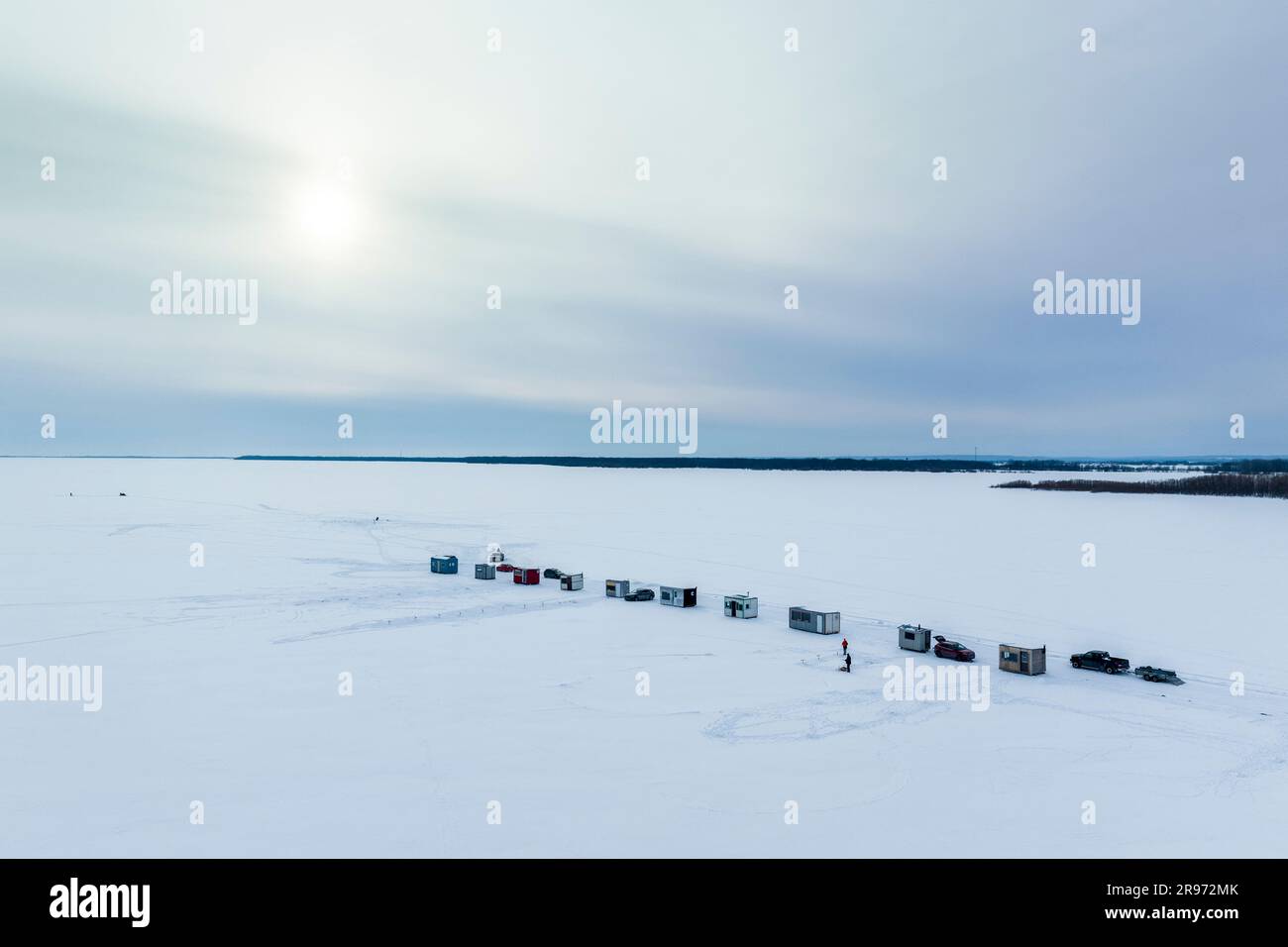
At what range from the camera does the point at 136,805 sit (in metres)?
13.6

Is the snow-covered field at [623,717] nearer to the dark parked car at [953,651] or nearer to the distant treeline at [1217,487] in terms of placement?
the dark parked car at [953,651]

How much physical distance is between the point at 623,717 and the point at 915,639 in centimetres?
1180

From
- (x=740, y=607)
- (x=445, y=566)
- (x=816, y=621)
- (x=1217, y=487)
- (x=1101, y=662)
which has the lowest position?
(x=1101, y=662)

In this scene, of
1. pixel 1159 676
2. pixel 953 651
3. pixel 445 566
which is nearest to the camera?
pixel 1159 676

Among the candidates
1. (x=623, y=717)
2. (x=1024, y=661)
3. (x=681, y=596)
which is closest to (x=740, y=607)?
(x=681, y=596)

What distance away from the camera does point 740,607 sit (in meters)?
30.0

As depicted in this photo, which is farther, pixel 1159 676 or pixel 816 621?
pixel 816 621

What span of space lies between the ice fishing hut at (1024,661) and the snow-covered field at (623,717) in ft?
1.34

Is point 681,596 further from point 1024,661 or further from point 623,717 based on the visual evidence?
point 1024,661

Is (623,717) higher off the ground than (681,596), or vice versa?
(681,596)

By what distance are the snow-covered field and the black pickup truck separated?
35 cm
